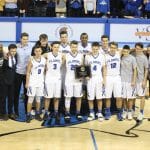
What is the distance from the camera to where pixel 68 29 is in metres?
18.0

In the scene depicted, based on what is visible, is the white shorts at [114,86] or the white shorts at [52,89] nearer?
the white shorts at [52,89]

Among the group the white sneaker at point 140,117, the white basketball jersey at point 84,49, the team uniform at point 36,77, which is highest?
the white basketball jersey at point 84,49

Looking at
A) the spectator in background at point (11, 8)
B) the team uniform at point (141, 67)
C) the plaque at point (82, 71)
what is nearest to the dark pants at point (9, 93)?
the plaque at point (82, 71)

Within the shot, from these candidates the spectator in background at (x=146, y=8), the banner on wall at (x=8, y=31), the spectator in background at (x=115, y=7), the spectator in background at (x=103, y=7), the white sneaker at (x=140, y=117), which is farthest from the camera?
the spectator in background at (x=115, y=7)

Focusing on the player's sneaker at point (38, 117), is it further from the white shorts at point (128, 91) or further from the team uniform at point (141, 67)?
the team uniform at point (141, 67)

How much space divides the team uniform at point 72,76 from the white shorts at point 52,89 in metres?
0.18

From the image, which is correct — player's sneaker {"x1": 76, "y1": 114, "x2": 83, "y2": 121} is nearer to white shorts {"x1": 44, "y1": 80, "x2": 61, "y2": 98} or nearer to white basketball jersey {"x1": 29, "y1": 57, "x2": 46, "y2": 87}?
white shorts {"x1": 44, "y1": 80, "x2": 61, "y2": 98}

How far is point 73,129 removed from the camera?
1018 centimetres

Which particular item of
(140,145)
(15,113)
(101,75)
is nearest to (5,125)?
(15,113)

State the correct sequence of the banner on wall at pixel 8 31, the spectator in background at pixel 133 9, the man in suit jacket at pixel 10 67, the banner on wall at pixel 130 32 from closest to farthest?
1. the man in suit jacket at pixel 10 67
2. the banner on wall at pixel 8 31
3. the banner on wall at pixel 130 32
4. the spectator in background at pixel 133 9

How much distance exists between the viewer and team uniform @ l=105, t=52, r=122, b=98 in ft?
35.3

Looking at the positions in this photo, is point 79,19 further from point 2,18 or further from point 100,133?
point 100,133

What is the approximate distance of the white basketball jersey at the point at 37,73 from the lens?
10.6 meters

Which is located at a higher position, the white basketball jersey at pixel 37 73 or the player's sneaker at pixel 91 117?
the white basketball jersey at pixel 37 73
